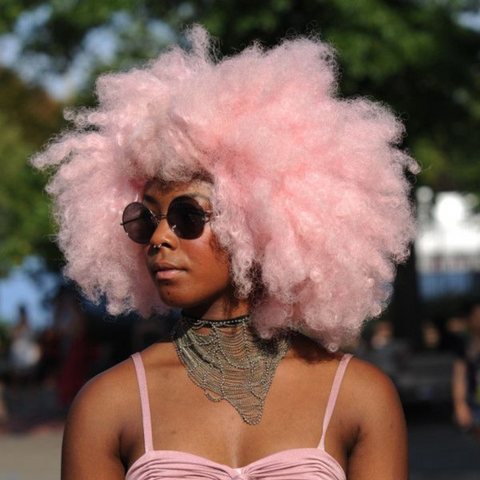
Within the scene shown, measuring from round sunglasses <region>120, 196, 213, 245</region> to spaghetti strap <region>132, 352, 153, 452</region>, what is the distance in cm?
31

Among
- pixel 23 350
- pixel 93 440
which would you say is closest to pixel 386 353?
pixel 23 350

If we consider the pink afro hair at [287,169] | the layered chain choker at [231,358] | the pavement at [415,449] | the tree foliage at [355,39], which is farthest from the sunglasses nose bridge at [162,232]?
the tree foliage at [355,39]

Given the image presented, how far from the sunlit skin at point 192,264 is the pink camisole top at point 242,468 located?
385mm

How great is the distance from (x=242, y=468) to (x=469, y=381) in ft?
20.5

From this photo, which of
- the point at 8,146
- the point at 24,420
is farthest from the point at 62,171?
the point at 8,146

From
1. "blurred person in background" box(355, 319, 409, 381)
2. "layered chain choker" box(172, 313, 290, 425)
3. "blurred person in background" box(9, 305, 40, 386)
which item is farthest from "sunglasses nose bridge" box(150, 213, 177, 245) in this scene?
"blurred person in background" box(9, 305, 40, 386)

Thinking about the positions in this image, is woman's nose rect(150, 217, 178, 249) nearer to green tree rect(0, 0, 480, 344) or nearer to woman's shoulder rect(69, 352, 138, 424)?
woman's shoulder rect(69, 352, 138, 424)

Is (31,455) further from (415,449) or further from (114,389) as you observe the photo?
(114,389)

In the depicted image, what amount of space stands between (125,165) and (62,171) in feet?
0.98

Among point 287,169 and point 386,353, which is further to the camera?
point 386,353

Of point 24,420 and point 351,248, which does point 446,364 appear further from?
point 351,248

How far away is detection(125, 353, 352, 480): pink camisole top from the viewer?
274 centimetres

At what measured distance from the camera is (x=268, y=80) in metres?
3.04

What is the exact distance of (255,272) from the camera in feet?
10.0
